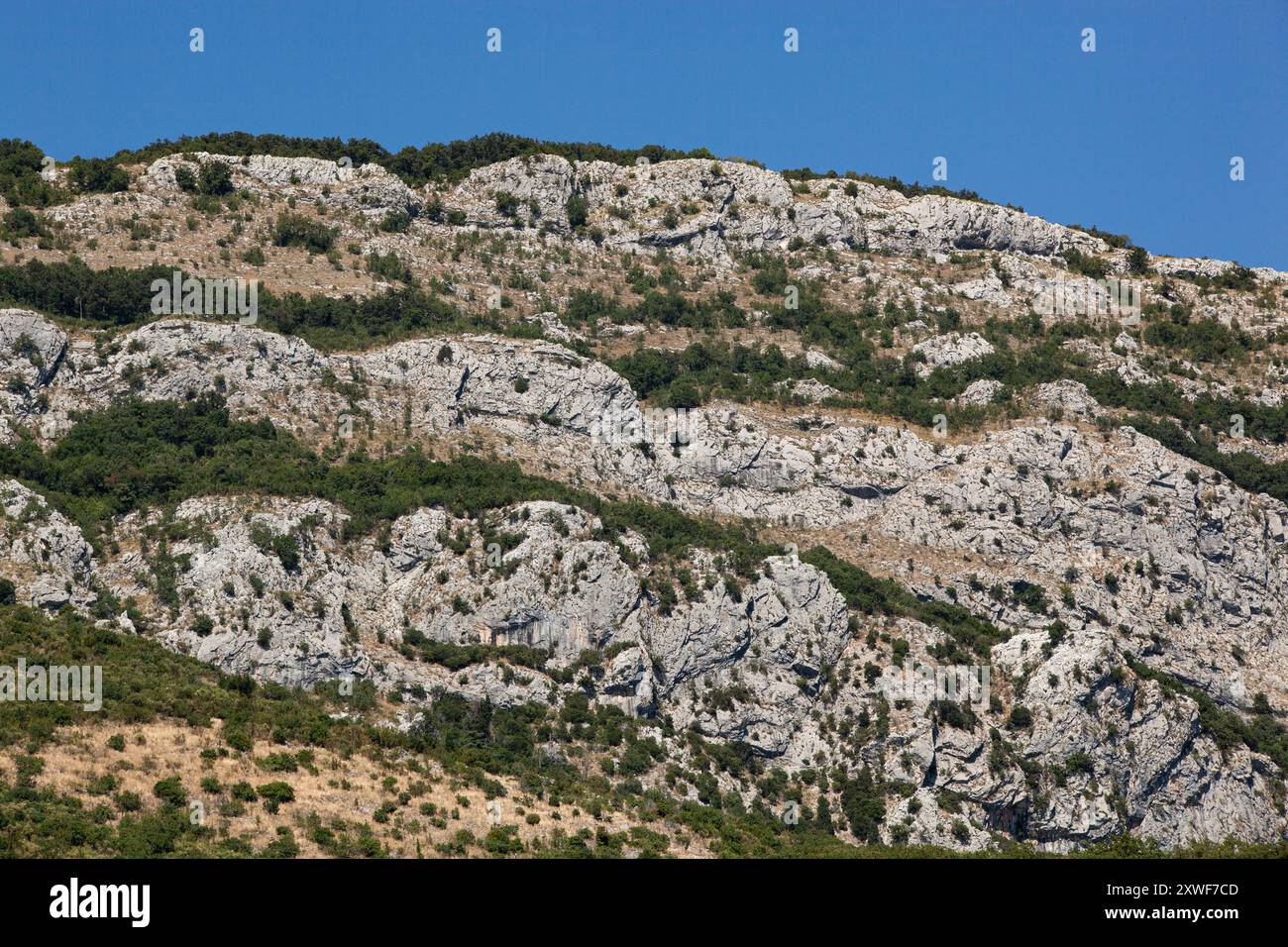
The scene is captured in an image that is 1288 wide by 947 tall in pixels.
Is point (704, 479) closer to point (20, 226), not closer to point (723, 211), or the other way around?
point (723, 211)

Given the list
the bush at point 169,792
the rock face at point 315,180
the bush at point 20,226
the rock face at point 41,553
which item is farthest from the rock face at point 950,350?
the bush at point 169,792

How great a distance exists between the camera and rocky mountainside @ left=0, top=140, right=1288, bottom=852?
70.4 m

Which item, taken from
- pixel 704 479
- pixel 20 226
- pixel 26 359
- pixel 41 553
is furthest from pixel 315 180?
pixel 41 553

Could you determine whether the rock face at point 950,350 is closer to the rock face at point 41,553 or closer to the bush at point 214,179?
the bush at point 214,179

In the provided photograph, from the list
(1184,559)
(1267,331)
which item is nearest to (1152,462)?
(1184,559)

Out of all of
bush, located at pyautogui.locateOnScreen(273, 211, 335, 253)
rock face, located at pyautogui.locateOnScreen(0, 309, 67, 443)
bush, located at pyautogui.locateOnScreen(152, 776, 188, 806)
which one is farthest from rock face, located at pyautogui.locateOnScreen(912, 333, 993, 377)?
bush, located at pyautogui.locateOnScreen(152, 776, 188, 806)

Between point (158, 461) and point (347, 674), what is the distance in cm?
1623

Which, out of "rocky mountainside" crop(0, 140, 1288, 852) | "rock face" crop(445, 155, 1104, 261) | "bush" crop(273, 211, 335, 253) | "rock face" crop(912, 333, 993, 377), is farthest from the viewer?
"rock face" crop(445, 155, 1104, 261)

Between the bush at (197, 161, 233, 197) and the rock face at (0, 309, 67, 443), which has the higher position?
the bush at (197, 161, 233, 197)

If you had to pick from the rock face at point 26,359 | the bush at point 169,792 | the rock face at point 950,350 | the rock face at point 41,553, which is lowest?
the bush at point 169,792

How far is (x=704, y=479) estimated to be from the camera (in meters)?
87.6

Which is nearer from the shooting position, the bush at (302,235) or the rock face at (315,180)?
the bush at (302,235)

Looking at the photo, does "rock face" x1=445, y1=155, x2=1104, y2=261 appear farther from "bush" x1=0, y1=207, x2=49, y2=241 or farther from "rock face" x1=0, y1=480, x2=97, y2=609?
"rock face" x1=0, y1=480, x2=97, y2=609

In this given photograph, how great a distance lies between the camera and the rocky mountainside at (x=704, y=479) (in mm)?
70375
